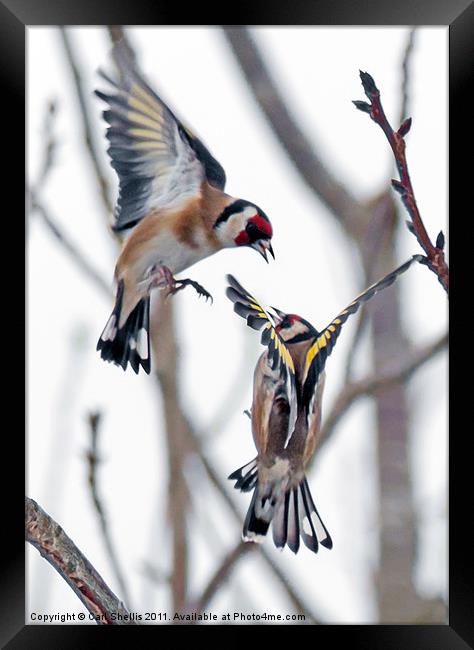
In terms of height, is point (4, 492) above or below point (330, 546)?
above

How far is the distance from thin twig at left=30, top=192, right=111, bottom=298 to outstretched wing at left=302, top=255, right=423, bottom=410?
231 millimetres

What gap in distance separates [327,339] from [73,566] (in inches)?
14.4

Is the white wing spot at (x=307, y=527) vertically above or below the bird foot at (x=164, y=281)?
below

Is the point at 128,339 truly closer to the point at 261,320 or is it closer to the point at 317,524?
the point at 261,320

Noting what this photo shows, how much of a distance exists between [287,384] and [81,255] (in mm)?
264

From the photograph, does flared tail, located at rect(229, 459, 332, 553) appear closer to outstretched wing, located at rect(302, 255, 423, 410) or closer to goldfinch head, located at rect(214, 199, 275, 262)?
outstretched wing, located at rect(302, 255, 423, 410)

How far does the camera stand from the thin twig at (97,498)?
78cm

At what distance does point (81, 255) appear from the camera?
0.79 metres

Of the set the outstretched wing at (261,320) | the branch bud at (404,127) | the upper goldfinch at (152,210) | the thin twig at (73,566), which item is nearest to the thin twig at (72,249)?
the upper goldfinch at (152,210)

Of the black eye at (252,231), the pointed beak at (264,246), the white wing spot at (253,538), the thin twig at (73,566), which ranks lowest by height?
the white wing spot at (253,538)

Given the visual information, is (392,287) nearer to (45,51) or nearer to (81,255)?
(81,255)

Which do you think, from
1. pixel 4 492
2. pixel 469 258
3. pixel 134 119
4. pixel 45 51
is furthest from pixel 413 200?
pixel 4 492

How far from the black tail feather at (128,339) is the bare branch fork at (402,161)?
1.01ft

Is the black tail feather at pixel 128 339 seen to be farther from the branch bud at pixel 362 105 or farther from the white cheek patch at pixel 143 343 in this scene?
the branch bud at pixel 362 105
